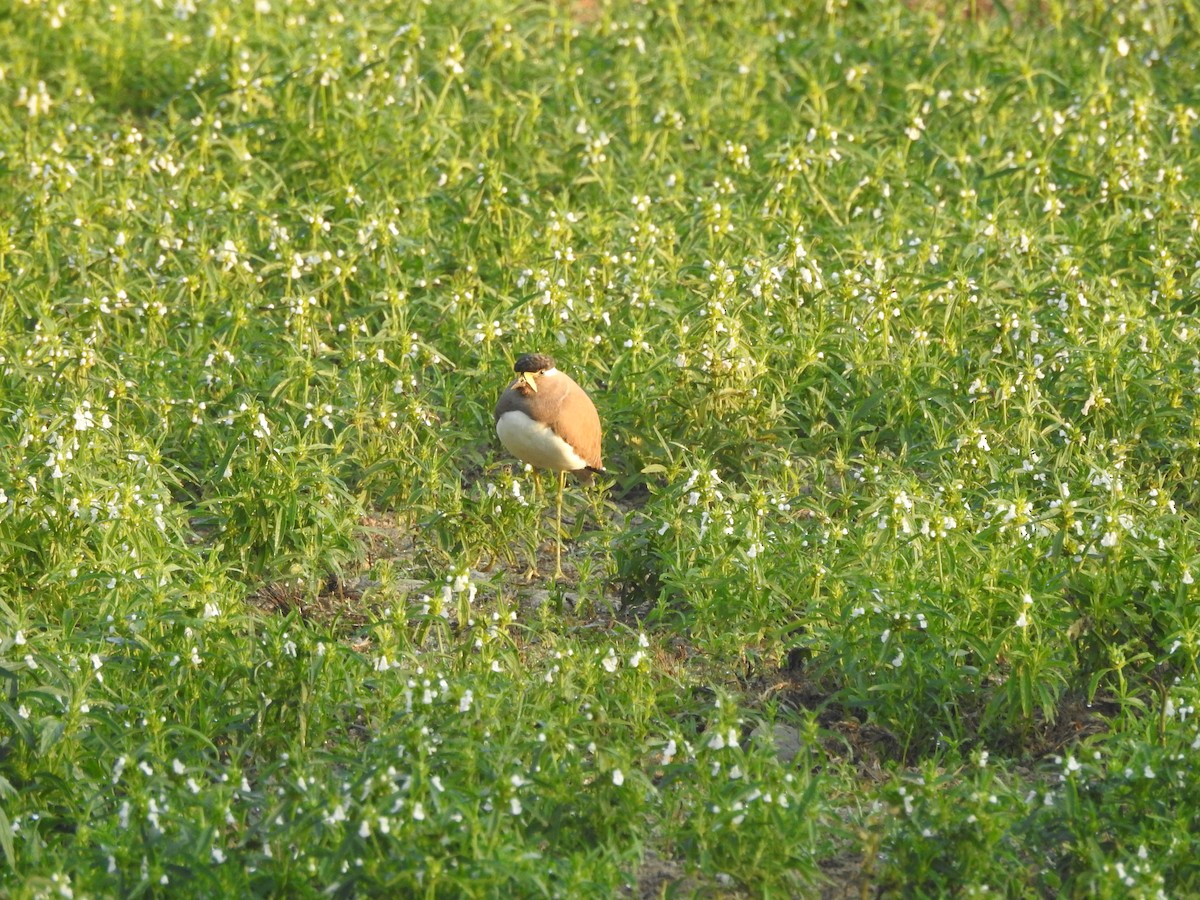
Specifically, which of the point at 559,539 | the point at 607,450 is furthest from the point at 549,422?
the point at 607,450

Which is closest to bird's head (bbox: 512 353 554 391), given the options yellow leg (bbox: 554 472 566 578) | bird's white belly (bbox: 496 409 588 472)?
bird's white belly (bbox: 496 409 588 472)

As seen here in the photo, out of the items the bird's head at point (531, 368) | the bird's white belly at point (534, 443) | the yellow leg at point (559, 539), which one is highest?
the bird's head at point (531, 368)

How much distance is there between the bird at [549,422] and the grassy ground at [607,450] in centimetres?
21

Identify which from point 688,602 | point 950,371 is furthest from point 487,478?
point 950,371

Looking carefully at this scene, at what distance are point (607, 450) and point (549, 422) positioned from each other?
0.89 m

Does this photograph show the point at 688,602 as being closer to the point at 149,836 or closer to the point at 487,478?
the point at 487,478

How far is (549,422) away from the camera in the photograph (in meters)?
7.45

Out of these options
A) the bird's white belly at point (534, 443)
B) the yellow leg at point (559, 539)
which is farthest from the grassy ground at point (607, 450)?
the bird's white belly at point (534, 443)

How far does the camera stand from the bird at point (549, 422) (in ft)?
24.6

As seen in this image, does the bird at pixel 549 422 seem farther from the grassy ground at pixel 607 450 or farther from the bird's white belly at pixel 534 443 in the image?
the grassy ground at pixel 607 450

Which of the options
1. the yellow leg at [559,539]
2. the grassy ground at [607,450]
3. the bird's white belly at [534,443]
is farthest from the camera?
the yellow leg at [559,539]

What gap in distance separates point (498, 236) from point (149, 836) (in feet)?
16.0

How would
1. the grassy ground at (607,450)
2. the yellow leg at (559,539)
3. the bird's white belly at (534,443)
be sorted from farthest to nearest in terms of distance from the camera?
the yellow leg at (559,539)
the bird's white belly at (534,443)
the grassy ground at (607,450)

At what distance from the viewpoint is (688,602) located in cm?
709
